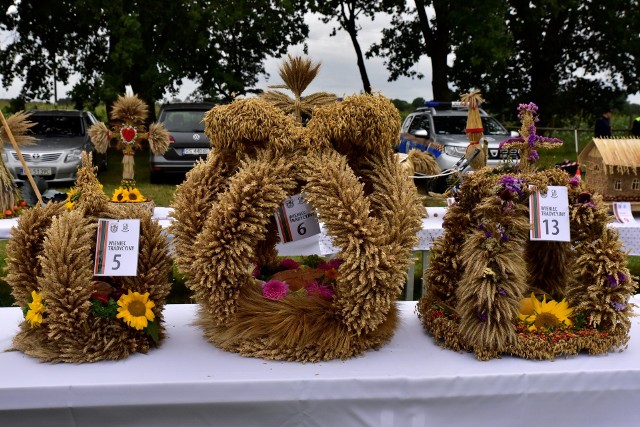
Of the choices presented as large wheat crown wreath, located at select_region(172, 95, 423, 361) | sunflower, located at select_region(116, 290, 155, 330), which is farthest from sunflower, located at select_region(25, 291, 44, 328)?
large wheat crown wreath, located at select_region(172, 95, 423, 361)

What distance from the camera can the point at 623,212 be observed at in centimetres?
353

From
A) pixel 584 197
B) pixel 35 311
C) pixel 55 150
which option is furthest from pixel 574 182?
pixel 55 150

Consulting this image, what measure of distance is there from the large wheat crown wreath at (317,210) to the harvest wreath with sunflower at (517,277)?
0.18 m

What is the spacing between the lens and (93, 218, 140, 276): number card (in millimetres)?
1744

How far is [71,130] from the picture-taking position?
32.1ft

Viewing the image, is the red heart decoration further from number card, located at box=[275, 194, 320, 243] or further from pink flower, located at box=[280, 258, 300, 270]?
number card, located at box=[275, 194, 320, 243]

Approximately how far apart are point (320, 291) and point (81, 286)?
66 cm

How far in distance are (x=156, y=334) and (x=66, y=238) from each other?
1.22ft

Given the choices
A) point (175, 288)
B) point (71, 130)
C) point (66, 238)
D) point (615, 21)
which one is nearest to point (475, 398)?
point (66, 238)

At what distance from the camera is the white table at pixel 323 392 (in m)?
1.60

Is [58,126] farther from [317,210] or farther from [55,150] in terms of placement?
[317,210]

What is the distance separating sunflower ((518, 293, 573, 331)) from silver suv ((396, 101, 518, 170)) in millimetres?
6809

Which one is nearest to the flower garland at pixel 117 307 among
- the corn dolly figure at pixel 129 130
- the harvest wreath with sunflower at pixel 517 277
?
the harvest wreath with sunflower at pixel 517 277

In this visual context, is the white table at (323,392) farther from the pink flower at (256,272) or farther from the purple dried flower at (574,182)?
the purple dried flower at (574,182)
